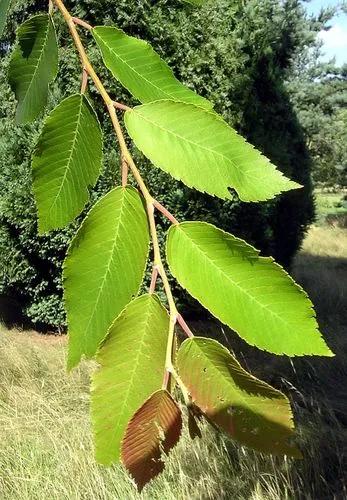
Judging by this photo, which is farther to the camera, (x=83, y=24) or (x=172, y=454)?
(x=172, y=454)

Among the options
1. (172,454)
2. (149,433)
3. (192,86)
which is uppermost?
(149,433)

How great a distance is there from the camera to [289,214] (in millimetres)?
7492

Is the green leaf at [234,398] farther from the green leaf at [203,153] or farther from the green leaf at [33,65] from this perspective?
the green leaf at [33,65]

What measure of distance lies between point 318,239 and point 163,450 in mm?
12163

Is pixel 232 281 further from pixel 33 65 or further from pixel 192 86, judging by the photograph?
pixel 192 86

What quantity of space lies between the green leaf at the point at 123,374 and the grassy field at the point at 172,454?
2.50 metres

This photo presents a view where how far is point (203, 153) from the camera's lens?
0.50 m

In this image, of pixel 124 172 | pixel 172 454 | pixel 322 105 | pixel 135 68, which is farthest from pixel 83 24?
pixel 322 105

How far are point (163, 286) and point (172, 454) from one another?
115 inches

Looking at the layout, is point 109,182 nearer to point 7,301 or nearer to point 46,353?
point 46,353

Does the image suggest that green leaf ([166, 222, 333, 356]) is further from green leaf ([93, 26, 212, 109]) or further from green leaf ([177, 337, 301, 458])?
green leaf ([93, 26, 212, 109])

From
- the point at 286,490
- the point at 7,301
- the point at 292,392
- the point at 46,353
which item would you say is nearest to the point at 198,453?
the point at 286,490

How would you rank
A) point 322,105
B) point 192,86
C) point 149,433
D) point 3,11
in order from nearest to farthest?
point 149,433 < point 3,11 < point 192,86 < point 322,105

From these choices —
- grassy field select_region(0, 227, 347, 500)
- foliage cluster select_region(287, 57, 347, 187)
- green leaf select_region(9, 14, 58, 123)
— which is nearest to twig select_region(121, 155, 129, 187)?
green leaf select_region(9, 14, 58, 123)
